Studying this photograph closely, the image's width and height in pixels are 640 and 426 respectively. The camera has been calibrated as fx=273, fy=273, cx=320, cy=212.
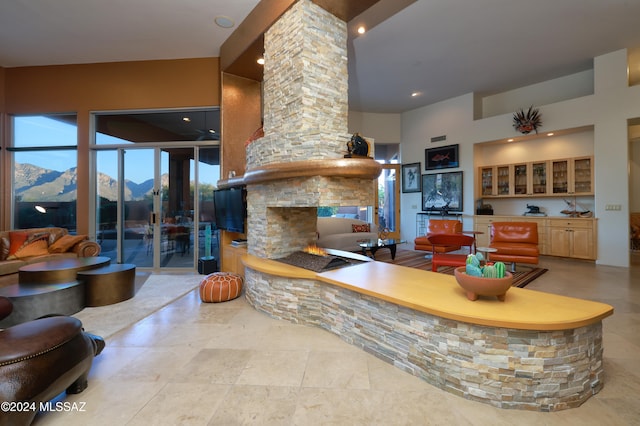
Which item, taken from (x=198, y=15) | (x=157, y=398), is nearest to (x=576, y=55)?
(x=198, y=15)

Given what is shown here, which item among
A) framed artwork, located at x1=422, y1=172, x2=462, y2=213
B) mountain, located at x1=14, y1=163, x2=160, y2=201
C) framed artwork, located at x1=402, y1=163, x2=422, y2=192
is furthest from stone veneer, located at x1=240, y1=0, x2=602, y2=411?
framed artwork, located at x1=402, y1=163, x2=422, y2=192

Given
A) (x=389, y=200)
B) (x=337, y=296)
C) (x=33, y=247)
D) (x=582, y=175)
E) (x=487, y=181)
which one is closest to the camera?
(x=337, y=296)

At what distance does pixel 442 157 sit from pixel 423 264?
374cm

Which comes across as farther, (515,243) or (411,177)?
(411,177)

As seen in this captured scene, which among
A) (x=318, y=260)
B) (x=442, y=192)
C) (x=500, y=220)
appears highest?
(x=442, y=192)

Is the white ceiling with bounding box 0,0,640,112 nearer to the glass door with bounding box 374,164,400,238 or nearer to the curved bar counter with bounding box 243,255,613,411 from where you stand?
the glass door with bounding box 374,164,400,238

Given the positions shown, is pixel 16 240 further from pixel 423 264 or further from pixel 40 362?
pixel 423 264

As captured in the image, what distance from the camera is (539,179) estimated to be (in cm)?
646

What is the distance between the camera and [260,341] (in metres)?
2.44

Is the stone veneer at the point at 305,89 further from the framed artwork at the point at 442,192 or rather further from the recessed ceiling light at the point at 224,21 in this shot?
the framed artwork at the point at 442,192

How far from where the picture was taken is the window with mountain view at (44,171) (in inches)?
209

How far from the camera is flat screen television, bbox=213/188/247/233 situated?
13.6 ft

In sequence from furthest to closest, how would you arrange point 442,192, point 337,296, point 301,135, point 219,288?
point 442,192 < point 219,288 < point 301,135 < point 337,296

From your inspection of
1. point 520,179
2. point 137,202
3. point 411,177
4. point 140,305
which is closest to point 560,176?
point 520,179
